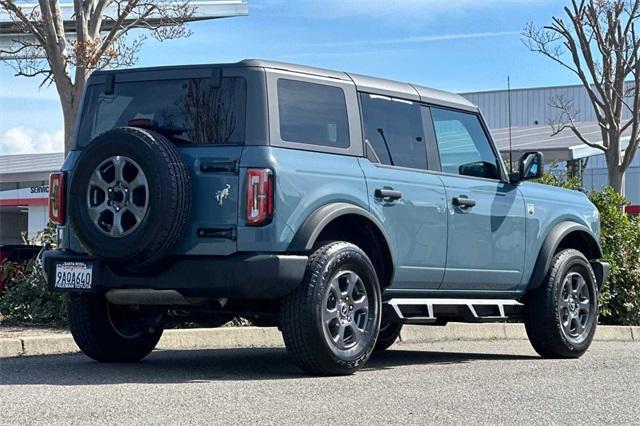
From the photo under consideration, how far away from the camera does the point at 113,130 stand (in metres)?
7.57

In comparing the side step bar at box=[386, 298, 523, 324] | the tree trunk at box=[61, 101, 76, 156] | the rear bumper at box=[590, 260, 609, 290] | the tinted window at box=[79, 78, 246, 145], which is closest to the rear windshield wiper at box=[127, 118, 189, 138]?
the tinted window at box=[79, 78, 246, 145]

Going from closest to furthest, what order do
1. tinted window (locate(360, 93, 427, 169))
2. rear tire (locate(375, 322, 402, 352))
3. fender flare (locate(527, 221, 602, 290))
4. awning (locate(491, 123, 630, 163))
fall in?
tinted window (locate(360, 93, 427, 169)) < fender flare (locate(527, 221, 602, 290)) < rear tire (locate(375, 322, 402, 352)) < awning (locate(491, 123, 630, 163))

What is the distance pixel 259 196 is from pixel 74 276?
1450 millimetres

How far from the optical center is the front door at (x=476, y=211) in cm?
906

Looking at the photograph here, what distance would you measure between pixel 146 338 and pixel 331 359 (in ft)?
6.03

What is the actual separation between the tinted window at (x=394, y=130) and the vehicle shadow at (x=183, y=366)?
5.19 ft

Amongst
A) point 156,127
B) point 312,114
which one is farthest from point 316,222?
point 156,127

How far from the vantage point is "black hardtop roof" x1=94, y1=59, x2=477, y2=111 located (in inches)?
307

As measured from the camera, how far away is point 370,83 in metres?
8.63

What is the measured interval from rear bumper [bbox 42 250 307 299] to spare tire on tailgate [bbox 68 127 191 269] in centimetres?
14

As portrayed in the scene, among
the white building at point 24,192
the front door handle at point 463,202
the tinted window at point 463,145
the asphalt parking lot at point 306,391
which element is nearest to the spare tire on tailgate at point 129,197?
the asphalt parking lot at point 306,391

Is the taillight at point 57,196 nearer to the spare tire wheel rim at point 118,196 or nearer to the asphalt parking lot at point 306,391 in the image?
the spare tire wheel rim at point 118,196

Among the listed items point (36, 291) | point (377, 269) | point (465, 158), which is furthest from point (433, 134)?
point (36, 291)

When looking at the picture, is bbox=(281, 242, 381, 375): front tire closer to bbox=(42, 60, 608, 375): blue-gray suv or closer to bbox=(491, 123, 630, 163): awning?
bbox=(42, 60, 608, 375): blue-gray suv
